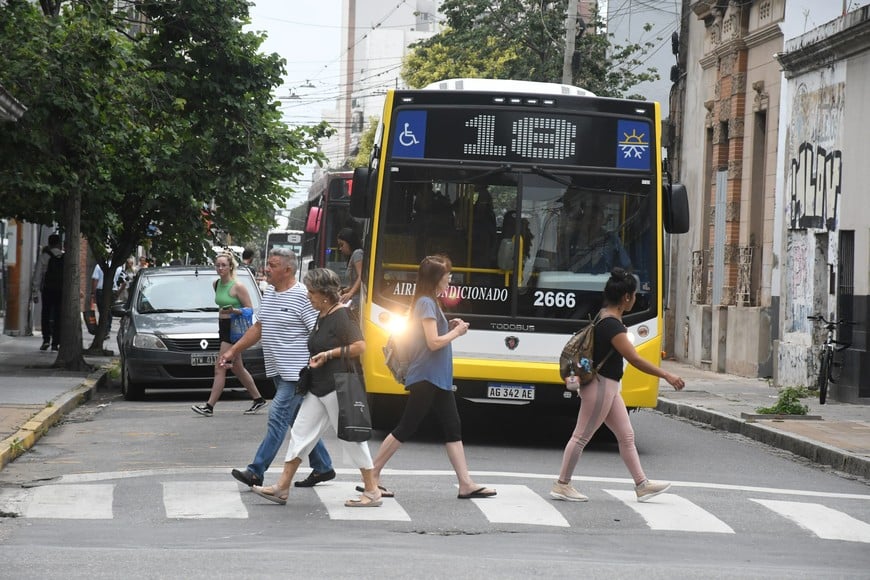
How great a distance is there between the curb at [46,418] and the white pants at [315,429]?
9.96ft

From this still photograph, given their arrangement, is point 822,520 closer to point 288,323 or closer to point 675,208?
point 288,323

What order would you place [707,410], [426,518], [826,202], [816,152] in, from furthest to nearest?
[816,152]
[826,202]
[707,410]
[426,518]

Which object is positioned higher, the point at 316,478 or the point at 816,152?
the point at 816,152

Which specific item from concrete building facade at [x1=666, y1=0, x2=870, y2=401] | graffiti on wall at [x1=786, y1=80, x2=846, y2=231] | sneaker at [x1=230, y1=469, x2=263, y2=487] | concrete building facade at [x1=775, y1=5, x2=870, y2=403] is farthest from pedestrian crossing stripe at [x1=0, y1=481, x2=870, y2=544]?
graffiti on wall at [x1=786, y1=80, x2=846, y2=231]

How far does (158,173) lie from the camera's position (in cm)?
2430

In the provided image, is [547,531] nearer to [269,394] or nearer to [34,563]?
[34,563]

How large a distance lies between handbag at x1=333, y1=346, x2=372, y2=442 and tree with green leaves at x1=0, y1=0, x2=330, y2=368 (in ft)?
37.5

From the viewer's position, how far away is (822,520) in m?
10.2

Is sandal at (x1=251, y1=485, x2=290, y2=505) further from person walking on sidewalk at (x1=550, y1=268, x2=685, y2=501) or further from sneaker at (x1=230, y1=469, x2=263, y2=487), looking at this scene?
person walking on sidewalk at (x1=550, y1=268, x2=685, y2=501)

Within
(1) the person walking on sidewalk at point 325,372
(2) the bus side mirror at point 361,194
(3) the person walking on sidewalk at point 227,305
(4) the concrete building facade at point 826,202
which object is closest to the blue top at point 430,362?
(1) the person walking on sidewalk at point 325,372

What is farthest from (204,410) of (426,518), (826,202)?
(826,202)

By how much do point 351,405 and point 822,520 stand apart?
3.07m

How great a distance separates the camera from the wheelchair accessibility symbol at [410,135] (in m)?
14.5

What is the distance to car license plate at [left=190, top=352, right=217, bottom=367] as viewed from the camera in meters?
19.3
